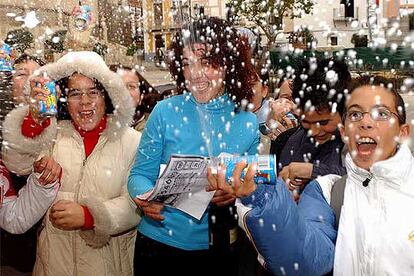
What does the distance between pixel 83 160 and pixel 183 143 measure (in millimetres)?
400

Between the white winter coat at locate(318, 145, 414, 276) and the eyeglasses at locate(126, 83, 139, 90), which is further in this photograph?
the eyeglasses at locate(126, 83, 139, 90)

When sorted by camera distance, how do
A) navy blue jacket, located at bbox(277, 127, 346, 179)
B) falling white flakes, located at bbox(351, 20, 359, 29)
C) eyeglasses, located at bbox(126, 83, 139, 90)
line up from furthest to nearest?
falling white flakes, located at bbox(351, 20, 359, 29), eyeglasses, located at bbox(126, 83, 139, 90), navy blue jacket, located at bbox(277, 127, 346, 179)

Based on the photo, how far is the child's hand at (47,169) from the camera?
178 cm

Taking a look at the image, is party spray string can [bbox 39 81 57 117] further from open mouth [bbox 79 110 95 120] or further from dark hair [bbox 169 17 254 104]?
dark hair [bbox 169 17 254 104]

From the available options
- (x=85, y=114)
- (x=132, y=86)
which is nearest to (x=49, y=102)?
(x=85, y=114)

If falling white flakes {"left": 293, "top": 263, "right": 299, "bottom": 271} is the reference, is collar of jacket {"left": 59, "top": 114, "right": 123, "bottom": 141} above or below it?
above

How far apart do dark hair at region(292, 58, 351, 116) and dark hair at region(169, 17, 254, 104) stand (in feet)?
0.67

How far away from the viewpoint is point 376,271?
1189 mm

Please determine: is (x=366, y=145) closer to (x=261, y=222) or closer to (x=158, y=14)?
(x=261, y=222)

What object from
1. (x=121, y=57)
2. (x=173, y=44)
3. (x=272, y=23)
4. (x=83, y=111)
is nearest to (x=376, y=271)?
(x=173, y=44)

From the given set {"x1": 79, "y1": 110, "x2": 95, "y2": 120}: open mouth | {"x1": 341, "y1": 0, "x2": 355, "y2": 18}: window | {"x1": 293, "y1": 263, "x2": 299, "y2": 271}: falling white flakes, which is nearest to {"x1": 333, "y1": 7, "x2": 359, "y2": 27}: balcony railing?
{"x1": 341, "y1": 0, "x2": 355, "y2": 18}: window

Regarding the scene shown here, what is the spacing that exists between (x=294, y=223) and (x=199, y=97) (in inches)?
30.8

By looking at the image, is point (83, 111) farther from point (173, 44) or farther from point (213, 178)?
point (213, 178)

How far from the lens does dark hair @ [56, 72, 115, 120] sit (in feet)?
6.37
